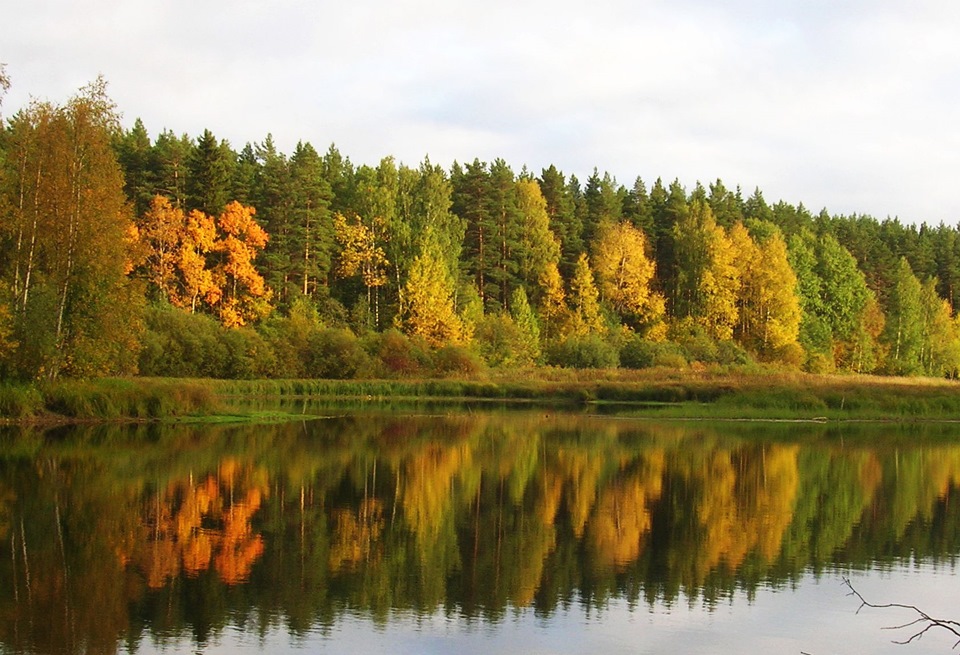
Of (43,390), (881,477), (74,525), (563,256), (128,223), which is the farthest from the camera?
(563,256)

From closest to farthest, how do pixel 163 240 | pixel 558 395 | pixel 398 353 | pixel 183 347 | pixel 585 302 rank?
pixel 183 347, pixel 558 395, pixel 398 353, pixel 163 240, pixel 585 302

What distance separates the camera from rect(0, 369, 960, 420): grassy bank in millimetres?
35438

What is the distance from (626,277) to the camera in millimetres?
87688

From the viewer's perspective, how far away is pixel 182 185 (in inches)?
2867

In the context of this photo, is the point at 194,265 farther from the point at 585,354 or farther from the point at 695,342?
the point at 695,342

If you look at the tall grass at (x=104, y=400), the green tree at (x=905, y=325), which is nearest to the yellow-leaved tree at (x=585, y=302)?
the green tree at (x=905, y=325)

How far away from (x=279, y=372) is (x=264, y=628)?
166ft

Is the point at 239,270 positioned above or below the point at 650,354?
above

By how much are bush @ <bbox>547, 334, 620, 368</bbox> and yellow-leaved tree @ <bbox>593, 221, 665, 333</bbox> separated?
11.2m

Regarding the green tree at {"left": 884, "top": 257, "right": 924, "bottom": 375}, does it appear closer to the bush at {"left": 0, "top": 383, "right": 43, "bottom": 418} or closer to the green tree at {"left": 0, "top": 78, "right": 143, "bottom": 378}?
the green tree at {"left": 0, "top": 78, "right": 143, "bottom": 378}

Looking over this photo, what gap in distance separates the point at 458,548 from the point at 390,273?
64.1 metres

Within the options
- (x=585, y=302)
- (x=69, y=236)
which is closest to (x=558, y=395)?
(x=585, y=302)

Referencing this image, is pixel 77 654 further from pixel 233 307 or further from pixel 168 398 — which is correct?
pixel 233 307

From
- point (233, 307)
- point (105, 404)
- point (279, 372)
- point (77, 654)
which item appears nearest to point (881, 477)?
point (77, 654)
